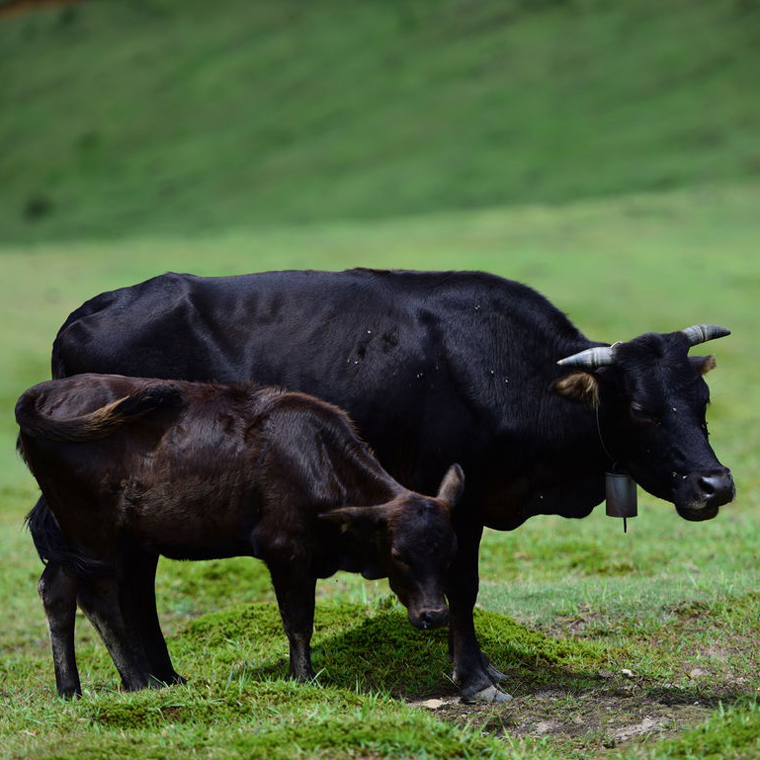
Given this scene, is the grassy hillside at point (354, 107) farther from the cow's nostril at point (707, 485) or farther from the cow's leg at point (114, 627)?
the cow's leg at point (114, 627)

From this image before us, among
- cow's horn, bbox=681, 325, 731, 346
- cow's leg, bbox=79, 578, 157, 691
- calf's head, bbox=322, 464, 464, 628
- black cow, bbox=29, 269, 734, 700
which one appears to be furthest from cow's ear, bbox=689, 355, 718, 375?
cow's leg, bbox=79, 578, 157, 691

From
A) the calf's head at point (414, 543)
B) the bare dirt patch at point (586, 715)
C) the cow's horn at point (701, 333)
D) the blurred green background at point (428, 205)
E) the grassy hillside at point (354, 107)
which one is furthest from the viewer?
the grassy hillside at point (354, 107)

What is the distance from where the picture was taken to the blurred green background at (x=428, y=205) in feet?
29.2

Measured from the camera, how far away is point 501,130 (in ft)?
230

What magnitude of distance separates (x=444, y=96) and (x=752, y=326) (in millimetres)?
51359

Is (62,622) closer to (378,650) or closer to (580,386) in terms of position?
(378,650)

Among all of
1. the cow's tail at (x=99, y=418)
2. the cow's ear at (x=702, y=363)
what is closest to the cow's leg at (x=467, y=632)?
the cow's ear at (x=702, y=363)

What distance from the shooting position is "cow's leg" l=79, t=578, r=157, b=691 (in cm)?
789

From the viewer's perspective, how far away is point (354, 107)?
76.7 m

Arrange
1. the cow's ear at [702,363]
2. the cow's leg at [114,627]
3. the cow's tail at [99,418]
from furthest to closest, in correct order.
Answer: the cow's ear at [702,363] → the cow's leg at [114,627] → the cow's tail at [99,418]

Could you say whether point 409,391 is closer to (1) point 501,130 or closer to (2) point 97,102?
(1) point 501,130

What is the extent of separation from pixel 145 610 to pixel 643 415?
11.3 ft

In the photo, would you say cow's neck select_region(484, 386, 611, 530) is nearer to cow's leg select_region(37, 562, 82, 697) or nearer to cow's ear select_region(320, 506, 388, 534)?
cow's ear select_region(320, 506, 388, 534)

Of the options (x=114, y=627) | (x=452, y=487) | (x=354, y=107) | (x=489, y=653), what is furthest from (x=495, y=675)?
(x=354, y=107)
